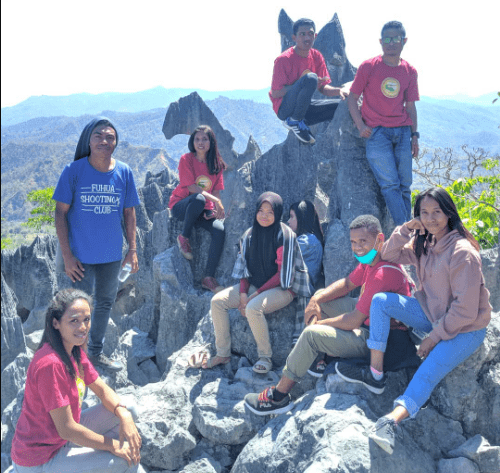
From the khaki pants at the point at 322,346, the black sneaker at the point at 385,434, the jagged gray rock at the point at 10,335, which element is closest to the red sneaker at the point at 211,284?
the khaki pants at the point at 322,346

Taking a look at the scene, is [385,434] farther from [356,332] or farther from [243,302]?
[243,302]

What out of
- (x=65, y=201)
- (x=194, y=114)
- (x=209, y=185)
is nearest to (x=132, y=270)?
(x=65, y=201)

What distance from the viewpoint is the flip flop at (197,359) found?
5.39 m

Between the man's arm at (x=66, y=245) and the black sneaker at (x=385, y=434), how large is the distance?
10.3 feet

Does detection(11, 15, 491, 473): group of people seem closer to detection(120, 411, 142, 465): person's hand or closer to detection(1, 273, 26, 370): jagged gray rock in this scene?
detection(120, 411, 142, 465): person's hand

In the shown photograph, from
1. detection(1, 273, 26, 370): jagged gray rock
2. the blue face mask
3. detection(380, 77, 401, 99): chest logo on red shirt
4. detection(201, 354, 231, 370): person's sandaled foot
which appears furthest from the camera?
detection(1, 273, 26, 370): jagged gray rock

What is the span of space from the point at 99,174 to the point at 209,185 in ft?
7.02

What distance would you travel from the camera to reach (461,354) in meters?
3.59

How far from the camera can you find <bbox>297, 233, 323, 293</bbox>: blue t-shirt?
5832 mm

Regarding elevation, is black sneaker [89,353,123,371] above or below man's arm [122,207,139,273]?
below

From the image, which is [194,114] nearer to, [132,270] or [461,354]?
[132,270]

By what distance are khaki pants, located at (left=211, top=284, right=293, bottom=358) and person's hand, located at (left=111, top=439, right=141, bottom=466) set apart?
1.83m

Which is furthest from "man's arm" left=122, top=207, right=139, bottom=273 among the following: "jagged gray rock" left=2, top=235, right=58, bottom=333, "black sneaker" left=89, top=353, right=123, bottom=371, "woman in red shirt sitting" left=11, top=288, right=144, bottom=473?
"jagged gray rock" left=2, top=235, right=58, bottom=333

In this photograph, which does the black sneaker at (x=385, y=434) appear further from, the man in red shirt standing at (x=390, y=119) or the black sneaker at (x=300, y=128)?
the black sneaker at (x=300, y=128)
